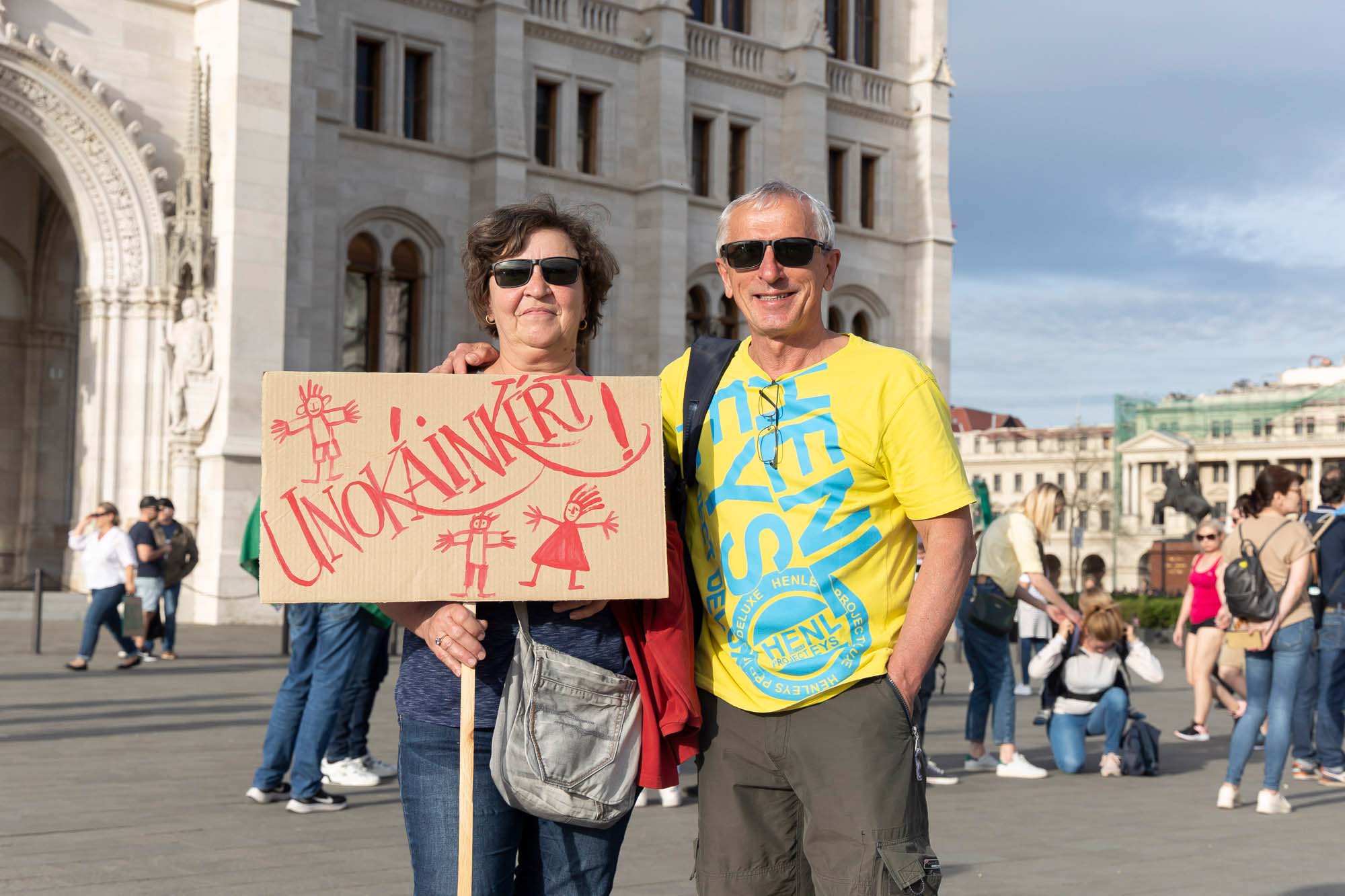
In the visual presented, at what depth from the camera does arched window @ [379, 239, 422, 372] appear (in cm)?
2839

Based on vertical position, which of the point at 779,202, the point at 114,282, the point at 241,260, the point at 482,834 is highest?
the point at 241,260

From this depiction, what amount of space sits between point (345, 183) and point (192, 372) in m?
6.40

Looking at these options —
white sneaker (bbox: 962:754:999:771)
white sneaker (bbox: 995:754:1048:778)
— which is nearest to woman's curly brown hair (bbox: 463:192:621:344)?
white sneaker (bbox: 995:754:1048:778)

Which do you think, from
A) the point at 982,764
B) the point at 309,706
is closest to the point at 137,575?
the point at 982,764

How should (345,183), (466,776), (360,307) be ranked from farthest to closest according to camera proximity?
1. (360,307)
2. (345,183)
3. (466,776)

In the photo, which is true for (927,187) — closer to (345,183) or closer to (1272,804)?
(345,183)

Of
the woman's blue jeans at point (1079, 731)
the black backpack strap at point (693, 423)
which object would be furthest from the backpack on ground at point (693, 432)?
the woman's blue jeans at point (1079, 731)

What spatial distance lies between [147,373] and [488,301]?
2033cm

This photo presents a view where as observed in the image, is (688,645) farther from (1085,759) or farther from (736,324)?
(736,324)

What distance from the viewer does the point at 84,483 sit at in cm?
2250

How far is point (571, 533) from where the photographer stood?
3.22m

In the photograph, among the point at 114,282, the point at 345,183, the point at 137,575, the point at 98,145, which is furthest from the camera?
the point at 345,183

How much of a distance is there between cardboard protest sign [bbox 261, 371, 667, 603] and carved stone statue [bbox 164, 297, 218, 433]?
19.3 m

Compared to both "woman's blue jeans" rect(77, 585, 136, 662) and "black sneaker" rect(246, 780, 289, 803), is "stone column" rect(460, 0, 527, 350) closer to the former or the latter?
"woman's blue jeans" rect(77, 585, 136, 662)
